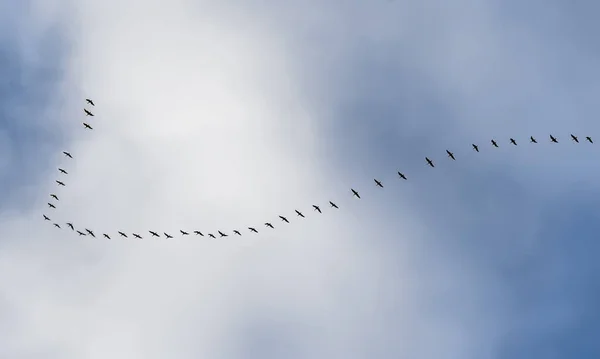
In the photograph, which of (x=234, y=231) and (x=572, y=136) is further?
(x=234, y=231)

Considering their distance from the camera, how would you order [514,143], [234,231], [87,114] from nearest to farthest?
[514,143], [87,114], [234,231]

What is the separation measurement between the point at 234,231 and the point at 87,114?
150ft

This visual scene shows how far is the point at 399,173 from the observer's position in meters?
178

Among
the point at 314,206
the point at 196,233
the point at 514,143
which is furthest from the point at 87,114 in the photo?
the point at 514,143

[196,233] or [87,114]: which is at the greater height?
[87,114]

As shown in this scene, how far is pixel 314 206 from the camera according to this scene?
186 metres

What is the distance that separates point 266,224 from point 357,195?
26.4 m

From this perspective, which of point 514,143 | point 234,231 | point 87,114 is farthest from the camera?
point 234,231

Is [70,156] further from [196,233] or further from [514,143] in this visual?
[514,143]

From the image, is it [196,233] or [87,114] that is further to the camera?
[196,233]

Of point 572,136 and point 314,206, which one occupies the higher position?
point 572,136

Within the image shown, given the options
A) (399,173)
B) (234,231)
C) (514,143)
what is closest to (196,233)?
(234,231)

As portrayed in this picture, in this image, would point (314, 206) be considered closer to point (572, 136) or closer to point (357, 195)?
point (357, 195)

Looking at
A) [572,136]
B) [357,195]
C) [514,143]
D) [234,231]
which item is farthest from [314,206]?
[572,136]
